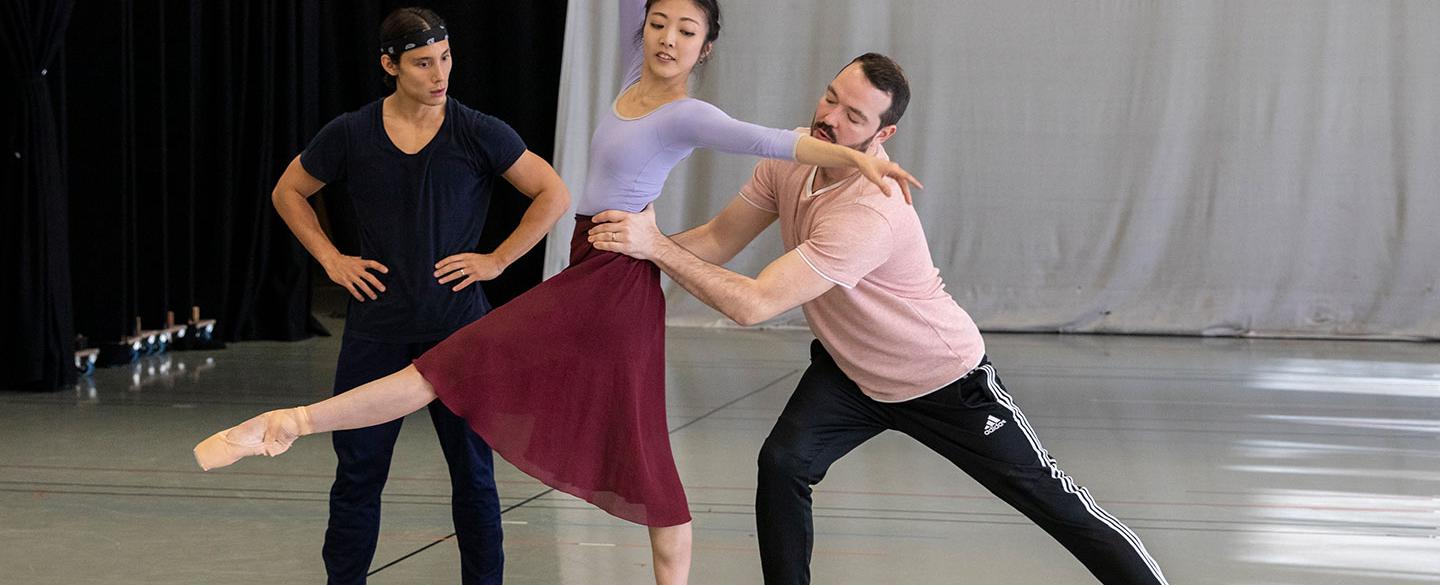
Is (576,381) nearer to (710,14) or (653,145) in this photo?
(653,145)

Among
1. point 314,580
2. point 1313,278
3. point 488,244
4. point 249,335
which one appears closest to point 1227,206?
point 1313,278

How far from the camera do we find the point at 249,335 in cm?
801

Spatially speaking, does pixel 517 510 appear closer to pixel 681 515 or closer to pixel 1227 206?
pixel 681 515

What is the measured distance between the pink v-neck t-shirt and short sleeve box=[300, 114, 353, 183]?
883 millimetres

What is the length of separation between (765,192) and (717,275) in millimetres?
341

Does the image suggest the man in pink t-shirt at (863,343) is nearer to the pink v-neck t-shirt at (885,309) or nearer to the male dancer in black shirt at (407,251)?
the pink v-neck t-shirt at (885,309)

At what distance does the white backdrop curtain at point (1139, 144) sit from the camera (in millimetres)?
8586

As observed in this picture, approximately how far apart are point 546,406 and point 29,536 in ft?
5.93

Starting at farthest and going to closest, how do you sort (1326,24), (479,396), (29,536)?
(1326,24)
(29,536)
(479,396)

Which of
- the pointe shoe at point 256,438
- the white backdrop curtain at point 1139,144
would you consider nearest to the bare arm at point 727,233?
the pointe shoe at point 256,438

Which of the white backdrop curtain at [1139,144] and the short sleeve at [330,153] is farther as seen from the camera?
the white backdrop curtain at [1139,144]

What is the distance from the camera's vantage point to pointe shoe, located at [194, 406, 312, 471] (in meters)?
2.43

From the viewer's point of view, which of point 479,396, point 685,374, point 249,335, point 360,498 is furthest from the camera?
point 249,335

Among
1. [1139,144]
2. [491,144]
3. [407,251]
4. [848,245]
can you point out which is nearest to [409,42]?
[491,144]
